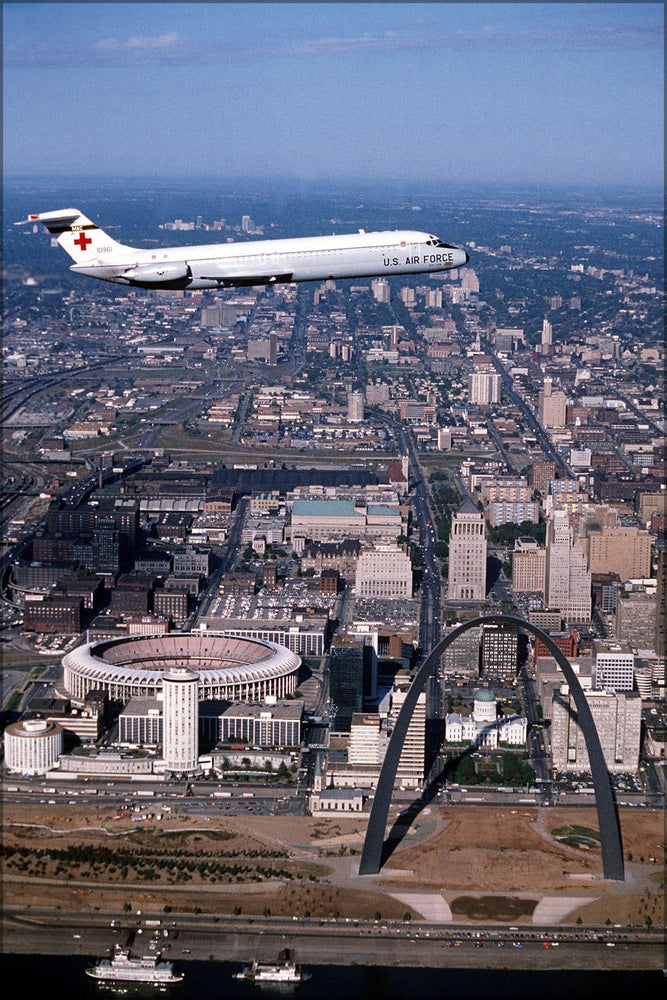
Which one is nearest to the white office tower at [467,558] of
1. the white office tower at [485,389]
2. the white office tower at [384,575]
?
the white office tower at [384,575]

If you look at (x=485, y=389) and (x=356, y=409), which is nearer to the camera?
(x=356, y=409)

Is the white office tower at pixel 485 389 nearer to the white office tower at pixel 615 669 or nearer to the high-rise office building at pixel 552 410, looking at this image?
the high-rise office building at pixel 552 410

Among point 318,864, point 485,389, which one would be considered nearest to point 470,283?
point 485,389

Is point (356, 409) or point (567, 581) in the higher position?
point (356, 409)

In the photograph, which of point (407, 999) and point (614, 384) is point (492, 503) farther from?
point (407, 999)

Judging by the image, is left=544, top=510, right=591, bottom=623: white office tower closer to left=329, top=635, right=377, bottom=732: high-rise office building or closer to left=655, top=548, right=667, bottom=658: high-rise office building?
left=655, top=548, right=667, bottom=658: high-rise office building

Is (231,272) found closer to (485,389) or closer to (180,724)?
(180,724)

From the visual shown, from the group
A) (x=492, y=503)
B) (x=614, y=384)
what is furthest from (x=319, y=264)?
(x=614, y=384)
